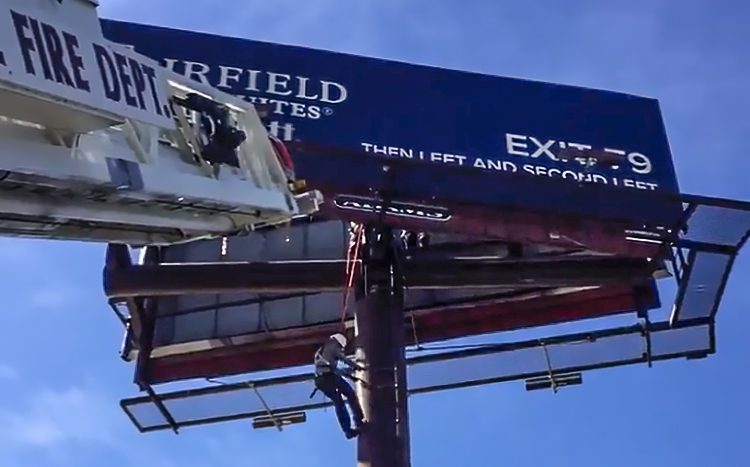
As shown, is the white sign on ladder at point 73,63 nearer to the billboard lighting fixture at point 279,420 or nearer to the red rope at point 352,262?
the red rope at point 352,262

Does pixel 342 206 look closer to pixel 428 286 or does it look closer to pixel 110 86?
pixel 428 286

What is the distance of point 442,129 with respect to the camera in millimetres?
13875

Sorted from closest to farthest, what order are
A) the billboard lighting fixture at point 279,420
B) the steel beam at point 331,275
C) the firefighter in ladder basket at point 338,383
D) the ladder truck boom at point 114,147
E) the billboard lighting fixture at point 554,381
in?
the ladder truck boom at point 114,147 < the firefighter in ladder basket at point 338,383 < the steel beam at point 331,275 < the billboard lighting fixture at point 554,381 < the billboard lighting fixture at point 279,420

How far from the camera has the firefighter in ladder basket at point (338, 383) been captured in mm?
12992

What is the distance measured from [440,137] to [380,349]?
2492 millimetres

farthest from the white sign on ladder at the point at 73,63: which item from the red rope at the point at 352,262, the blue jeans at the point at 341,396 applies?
the red rope at the point at 352,262

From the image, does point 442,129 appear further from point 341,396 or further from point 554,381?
point 554,381

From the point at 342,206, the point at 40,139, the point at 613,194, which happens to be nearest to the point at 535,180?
the point at 613,194

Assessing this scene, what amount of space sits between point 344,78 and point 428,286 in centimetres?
270

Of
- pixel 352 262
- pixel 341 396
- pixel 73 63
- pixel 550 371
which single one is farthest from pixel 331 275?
pixel 73 63

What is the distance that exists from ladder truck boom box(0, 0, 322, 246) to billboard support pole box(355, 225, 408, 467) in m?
5.05

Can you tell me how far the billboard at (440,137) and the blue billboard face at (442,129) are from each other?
0.01 metres

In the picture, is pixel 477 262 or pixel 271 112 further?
pixel 477 262

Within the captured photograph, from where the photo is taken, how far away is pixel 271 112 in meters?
13.4
